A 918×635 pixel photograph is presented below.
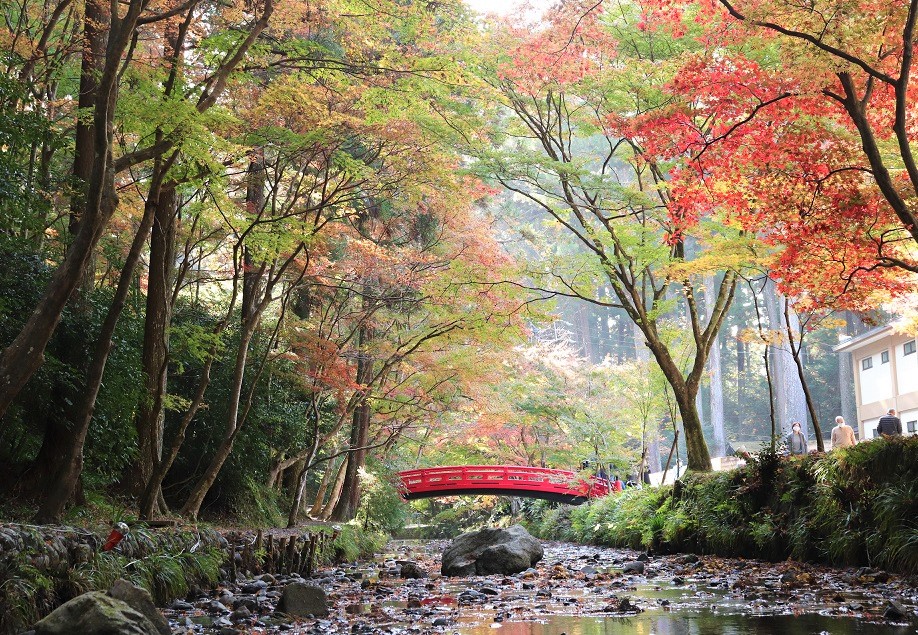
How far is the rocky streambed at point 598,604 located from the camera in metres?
5.62

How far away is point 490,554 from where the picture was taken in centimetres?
1112

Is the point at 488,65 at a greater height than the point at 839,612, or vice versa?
the point at 488,65

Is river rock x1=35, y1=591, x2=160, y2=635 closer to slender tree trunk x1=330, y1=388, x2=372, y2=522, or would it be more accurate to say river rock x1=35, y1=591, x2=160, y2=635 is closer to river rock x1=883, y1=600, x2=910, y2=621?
river rock x1=883, y1=600, x2=910, y2=621

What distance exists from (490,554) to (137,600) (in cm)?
671

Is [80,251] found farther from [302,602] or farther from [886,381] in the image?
[886,381]

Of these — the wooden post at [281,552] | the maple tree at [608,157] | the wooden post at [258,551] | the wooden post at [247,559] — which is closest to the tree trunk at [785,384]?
the maple tree at [608,157]

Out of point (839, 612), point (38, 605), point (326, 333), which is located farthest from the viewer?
point (326, 333)

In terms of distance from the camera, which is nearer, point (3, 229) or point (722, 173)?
point (3, 229)

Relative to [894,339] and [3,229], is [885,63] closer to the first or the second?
[3,229]

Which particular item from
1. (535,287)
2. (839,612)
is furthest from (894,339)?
(839,612)

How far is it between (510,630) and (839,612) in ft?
7.94

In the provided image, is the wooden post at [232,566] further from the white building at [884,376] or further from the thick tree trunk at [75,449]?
the white building at [884,376]

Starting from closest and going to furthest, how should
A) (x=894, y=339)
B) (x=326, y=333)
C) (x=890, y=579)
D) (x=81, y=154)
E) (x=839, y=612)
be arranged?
(x=839, y=612), (x=890, y=579), (x=81, y=154), (x=326, y=333), (x=894, y=339)

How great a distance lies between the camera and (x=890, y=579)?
7047 millimetres
